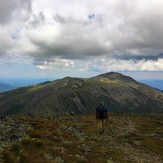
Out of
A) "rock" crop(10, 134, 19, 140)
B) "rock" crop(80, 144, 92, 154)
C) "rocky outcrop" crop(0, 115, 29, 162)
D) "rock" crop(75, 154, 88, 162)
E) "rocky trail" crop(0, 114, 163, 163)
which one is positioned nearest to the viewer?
"rocky trail" crop(0, 114, 163, 163)

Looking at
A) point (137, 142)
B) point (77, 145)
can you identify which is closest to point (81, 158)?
point (77, 145)

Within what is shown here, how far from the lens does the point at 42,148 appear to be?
28.7 metres

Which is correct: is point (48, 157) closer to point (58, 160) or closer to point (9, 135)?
point (58, 160)

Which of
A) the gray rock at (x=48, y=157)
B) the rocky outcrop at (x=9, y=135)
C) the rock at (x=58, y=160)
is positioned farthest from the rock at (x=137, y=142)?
the rocky outcrop at (x=9, y=135)

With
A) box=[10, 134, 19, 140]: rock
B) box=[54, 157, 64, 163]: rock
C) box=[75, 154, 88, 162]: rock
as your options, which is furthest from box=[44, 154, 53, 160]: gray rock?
box=[10, 134, 19, 140]: rock

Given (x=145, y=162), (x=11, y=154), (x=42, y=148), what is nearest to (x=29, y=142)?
(x=42, y=148)

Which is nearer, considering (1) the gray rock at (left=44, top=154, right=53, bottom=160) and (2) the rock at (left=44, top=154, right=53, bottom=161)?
(2) the rock at (left=44, top=154, right=53, bottom=161)

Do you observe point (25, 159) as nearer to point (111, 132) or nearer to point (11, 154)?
point (11, 154)

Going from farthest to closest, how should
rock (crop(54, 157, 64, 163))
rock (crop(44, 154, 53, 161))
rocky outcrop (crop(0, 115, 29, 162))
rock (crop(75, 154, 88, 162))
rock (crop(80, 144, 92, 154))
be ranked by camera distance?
1. rock (crop(80, 144, 92, 154))
2. rocky outcrop (crop(0, 115, 29, 162))
3. rock (crop(75, 154, 88, 162))
4. rock (crop(44, 154, 53, 161))
5. rock (crop(54, 157, 64, 163))

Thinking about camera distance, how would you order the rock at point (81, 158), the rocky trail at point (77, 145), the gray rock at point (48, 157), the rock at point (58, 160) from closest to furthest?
the rock at point (58, 160) → the gray rock at point (48, 157) → the rocky trail at point (77, 145) → the rock at point (81, 158)

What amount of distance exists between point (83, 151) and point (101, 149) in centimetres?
263

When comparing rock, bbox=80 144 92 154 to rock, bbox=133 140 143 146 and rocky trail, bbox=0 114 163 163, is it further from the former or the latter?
rock, bbox=133 140 143 146

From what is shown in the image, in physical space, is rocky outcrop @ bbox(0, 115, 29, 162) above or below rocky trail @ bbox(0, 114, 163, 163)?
above

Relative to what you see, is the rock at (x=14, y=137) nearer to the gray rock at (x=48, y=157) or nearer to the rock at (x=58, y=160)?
the gray rock at (x=48, y=157)
